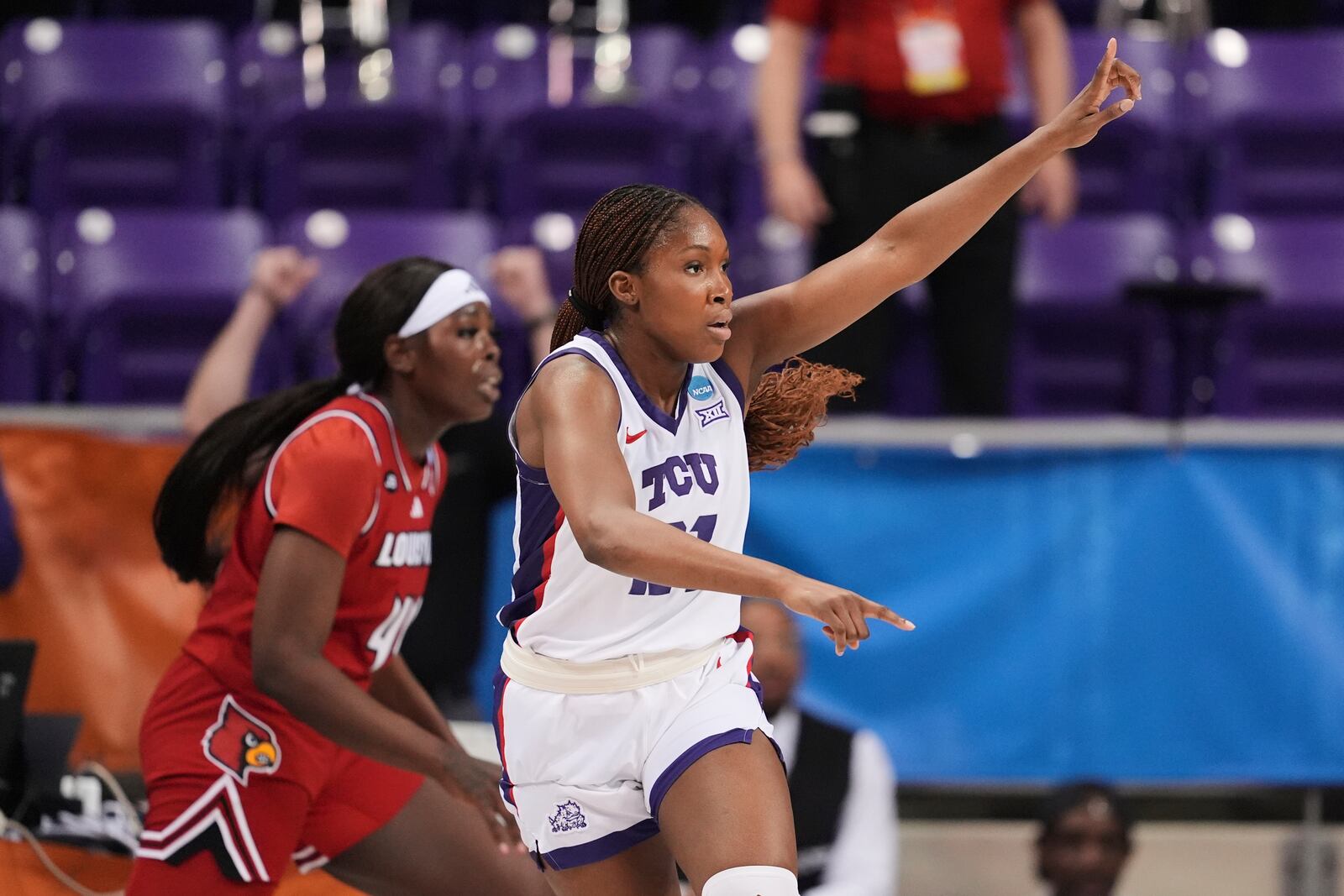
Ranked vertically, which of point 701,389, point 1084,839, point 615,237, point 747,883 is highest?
point 615,237

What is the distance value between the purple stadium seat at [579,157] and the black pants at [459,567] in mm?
2012

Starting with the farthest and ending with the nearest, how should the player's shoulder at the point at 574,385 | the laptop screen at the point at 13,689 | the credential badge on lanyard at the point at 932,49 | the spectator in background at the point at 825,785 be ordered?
the credential badge on lanyard at the point at 932,49 < the spectator in background at the point at 825,785 < the laptop screen at the point at 13,689 < the player's shoulder at the point at 574,385

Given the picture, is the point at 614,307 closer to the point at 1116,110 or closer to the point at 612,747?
the point at 612,747

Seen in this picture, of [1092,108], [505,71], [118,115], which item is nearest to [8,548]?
[118,115]

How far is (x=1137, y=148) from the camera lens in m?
7.15

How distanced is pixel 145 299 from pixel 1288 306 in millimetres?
4080

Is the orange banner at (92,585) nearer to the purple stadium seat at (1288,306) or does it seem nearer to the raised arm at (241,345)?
the raised arm at (241,345)

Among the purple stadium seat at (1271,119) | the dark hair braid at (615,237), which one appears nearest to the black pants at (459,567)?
the dark hair braid at (615,237)

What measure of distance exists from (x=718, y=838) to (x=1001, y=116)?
12.0 ft

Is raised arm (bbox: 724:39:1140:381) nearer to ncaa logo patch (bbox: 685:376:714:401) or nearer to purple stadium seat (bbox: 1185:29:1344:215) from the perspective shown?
ncaa logo patch (bbox: 685:376:714:401)

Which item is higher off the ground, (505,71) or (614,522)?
(505,71)

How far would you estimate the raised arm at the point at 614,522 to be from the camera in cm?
243

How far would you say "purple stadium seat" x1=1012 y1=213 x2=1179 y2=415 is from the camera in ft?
21.3

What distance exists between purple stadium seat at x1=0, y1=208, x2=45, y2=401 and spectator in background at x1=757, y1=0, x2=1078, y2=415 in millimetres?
2708
